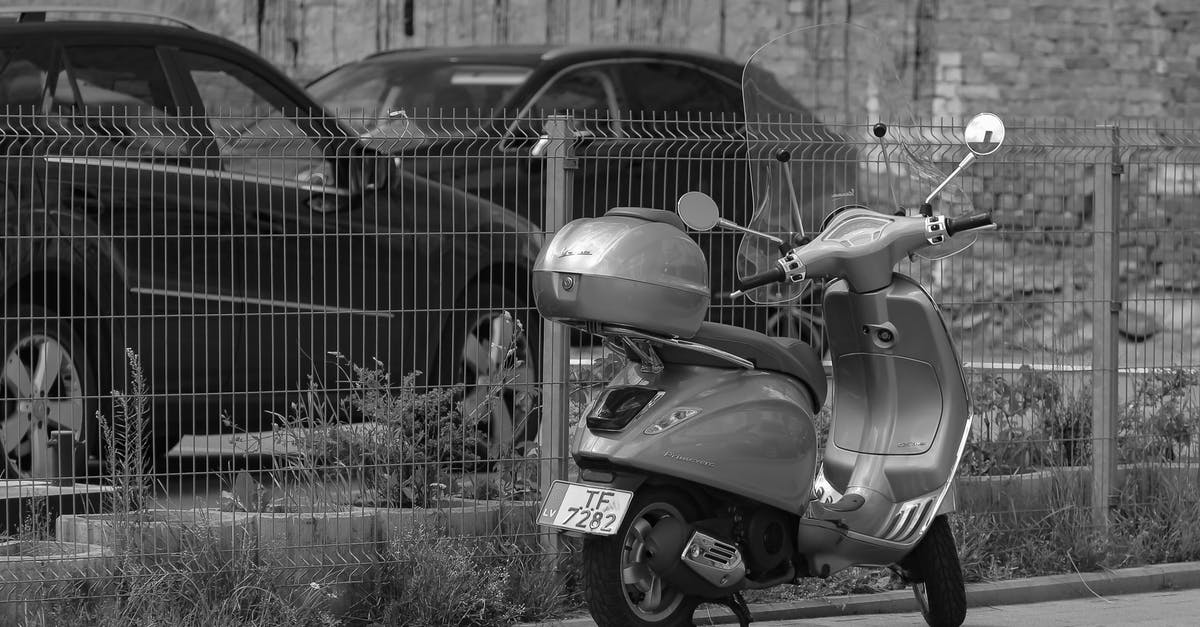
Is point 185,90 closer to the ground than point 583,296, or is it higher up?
higher up

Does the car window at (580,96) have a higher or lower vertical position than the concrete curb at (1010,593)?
higher

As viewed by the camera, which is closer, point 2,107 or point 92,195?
point 92,195

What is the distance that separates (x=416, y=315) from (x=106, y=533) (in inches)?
52.6

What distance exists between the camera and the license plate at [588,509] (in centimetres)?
470

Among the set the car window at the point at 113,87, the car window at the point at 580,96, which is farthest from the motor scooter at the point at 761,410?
the car window at the point at 580,96

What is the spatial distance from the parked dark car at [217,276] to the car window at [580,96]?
3.19m

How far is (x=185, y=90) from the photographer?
7.38 meters

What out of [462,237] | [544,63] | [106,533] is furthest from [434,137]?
[544,63]

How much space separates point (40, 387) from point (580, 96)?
4602mm

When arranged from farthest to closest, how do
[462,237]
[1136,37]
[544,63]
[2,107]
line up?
[1136,37]
[544,63]
[2,107]
[462,237]

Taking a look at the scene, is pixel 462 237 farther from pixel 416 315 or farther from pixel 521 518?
pixel 521 518

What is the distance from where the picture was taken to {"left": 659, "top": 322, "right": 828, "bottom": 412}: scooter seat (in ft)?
16.5

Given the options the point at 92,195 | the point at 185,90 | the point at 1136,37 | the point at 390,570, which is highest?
the point at 1136,37

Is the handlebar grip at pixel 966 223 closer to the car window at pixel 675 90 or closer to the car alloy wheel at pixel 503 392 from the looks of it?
the car alloy wheel at pixel 503 392
